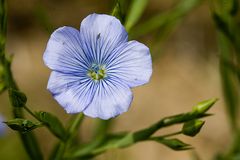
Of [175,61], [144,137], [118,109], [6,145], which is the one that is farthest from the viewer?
[175,61]

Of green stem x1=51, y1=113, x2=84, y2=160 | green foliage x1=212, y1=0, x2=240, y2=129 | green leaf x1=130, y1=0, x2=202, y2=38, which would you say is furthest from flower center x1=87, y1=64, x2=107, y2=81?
green leaf x1=130, y1=0, x2=202, y2=38

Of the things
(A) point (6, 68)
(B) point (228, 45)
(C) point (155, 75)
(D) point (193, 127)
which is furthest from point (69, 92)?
(C) point (155, 75)

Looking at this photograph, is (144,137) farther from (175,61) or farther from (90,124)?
(175,61)

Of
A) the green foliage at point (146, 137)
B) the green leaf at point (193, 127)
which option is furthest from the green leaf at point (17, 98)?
the green leaf at point (193, 127)

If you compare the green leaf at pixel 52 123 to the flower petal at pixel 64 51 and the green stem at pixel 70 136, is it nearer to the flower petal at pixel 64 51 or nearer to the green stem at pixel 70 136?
the green stem at pixel 70 136

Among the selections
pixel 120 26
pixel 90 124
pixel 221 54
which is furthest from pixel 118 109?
pixel 90 124
